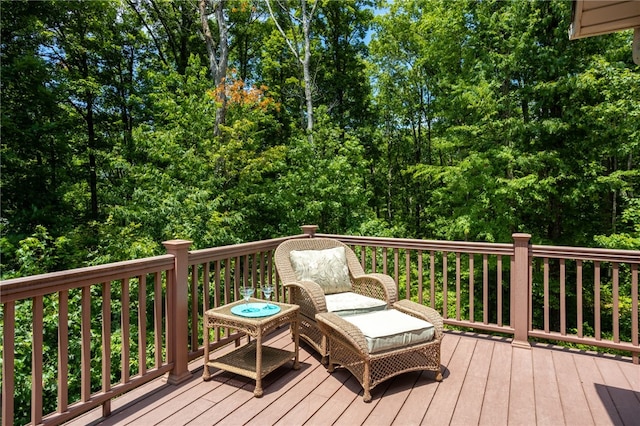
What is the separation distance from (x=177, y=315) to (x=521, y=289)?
122 inches

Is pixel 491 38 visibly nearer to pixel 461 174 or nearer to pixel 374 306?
pixel 461 174

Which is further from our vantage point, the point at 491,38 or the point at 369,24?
the point at 369,24

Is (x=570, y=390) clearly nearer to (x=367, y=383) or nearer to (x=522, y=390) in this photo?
(x=522, y=390)

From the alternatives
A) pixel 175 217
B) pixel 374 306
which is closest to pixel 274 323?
pixel 374 306

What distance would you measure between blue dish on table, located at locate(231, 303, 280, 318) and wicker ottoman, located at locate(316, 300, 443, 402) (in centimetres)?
40

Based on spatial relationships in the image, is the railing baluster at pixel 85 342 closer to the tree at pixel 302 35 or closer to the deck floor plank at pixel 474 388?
the deck floor plank at pixel 474 388

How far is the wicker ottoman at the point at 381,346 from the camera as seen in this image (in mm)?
2693

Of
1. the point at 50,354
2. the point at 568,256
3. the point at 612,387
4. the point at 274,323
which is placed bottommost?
the point at 50,354

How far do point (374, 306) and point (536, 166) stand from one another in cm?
684

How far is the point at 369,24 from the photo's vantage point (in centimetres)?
1462

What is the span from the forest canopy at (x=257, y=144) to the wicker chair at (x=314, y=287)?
4069mm

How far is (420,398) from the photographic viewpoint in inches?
105

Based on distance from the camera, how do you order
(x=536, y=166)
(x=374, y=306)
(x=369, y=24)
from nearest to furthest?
(x=374, y=306) < (x=536, y=166) < (x=369, y=24)

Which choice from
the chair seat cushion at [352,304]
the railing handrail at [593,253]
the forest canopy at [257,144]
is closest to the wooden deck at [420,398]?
the chair seat cushion at [352,304]
